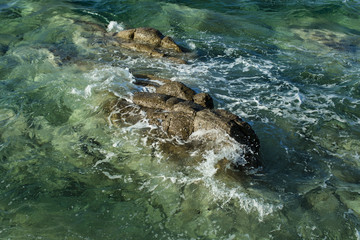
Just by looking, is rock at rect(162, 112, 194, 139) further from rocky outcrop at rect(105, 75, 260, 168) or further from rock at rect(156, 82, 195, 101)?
rock at rect(156, 82, 195, 101)

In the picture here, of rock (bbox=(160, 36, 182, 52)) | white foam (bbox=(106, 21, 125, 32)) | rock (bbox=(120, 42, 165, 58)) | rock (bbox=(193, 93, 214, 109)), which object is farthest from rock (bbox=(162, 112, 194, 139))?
white foam (bbox=(106, 21, 125, 32))

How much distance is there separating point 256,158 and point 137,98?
3068 millimetres

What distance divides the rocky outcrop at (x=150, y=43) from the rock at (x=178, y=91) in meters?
3.17

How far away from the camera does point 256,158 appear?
6.31 meters

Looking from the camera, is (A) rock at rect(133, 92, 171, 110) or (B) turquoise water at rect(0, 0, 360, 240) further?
(A) rock at rect(133, 92, 171, 110)

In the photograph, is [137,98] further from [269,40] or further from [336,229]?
[269,40]

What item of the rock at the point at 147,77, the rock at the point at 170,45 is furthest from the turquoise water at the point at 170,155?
the rock at the point at 170,45

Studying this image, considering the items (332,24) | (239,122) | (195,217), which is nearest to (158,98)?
(239,122)

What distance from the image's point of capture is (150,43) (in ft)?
38.5

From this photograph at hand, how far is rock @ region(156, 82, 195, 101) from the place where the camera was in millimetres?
7605

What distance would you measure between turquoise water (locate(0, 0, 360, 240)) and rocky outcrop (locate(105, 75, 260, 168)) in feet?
1.06

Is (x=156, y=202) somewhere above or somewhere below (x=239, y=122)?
below

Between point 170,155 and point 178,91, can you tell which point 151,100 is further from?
point 170,155

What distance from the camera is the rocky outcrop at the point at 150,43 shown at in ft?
36.5
